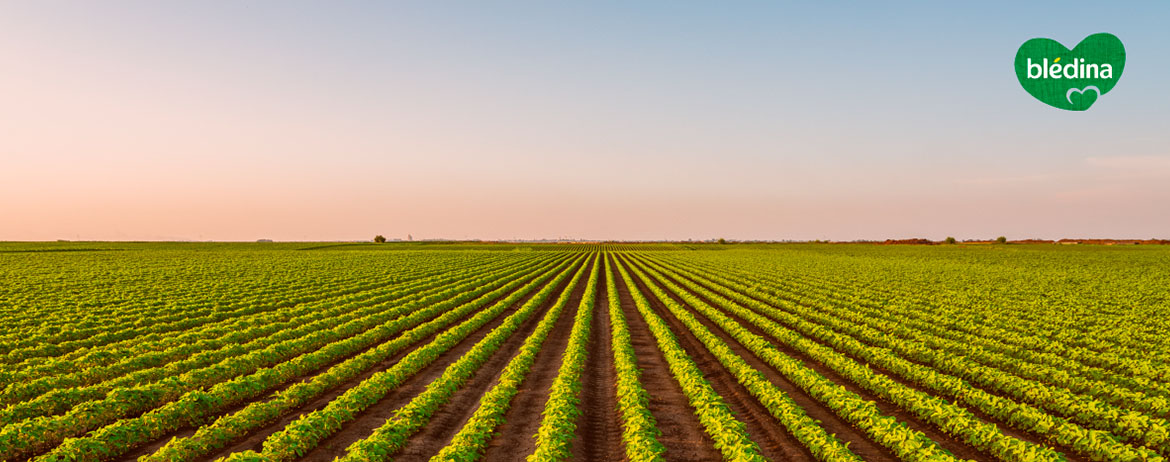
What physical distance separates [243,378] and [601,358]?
10.7 metres

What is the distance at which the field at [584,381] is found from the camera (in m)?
9.38

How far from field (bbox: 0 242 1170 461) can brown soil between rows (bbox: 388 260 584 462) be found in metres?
0.06

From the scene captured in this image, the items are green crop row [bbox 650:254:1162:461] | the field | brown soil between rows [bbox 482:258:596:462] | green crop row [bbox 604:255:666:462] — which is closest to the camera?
green crop row [bbox 650:254:1162:461]

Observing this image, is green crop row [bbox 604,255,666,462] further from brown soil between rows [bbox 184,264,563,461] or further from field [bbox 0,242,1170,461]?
brown soil between rows [bbox 184,264,563,461]

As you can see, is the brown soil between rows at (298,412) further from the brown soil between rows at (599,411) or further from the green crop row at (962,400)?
the green crop row at (962,400)

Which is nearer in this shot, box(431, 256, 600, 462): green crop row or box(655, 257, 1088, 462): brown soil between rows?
box(431, 256, 600, 462): green crop row

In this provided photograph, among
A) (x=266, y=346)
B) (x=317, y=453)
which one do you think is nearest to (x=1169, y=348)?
(x=317, y=453)

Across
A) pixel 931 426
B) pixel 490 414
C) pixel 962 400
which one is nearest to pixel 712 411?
pixel 490 414

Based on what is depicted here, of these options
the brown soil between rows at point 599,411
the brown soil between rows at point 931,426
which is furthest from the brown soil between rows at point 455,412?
the brown soil between rows at point 931,426

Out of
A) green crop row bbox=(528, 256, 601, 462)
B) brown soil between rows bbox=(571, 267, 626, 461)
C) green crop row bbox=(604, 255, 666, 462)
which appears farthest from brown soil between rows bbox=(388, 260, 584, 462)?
green crop row bbox=(604, 255, 666, 462)

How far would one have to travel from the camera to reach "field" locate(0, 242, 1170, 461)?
9383 millimetres

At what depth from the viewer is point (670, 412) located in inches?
464

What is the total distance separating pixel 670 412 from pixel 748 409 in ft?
6.55

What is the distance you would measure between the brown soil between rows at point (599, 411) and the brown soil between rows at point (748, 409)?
9.58ft
